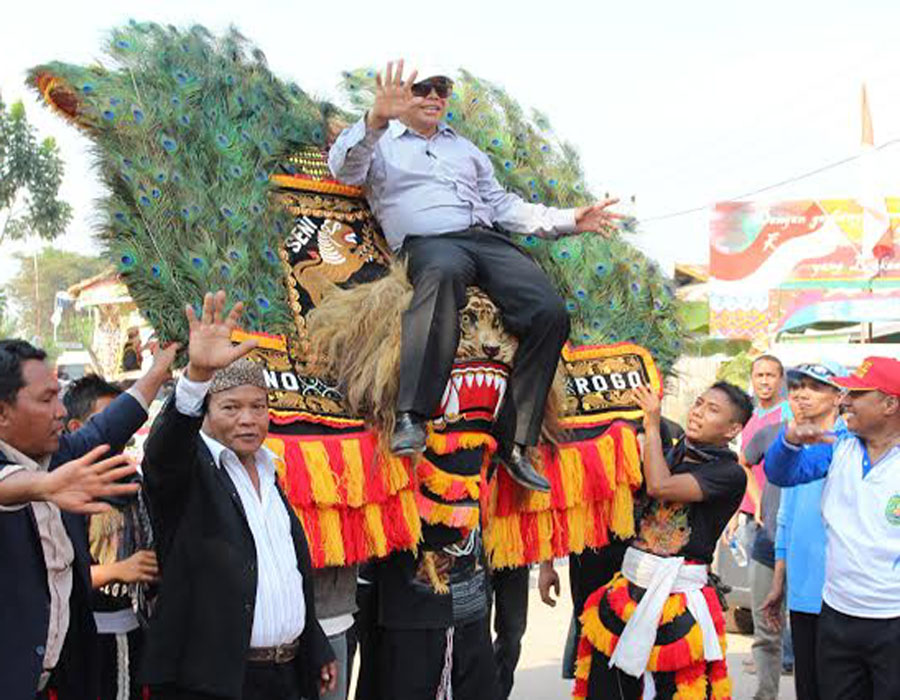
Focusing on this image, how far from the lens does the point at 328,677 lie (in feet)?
12.2

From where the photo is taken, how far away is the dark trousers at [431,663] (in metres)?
4.25

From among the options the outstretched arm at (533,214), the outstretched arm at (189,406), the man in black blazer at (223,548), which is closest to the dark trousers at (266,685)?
the man in black blazer at (223,548)

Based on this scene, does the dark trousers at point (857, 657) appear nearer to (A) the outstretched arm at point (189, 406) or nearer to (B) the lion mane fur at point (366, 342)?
(B) the lion mane fur at point (366, 342)

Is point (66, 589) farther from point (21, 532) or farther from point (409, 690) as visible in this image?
point (409, 690)

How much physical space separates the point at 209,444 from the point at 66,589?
621 millimetres

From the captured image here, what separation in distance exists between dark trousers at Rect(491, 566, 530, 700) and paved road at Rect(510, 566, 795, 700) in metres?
1.01

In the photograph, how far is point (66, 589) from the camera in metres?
3.08

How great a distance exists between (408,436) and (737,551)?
464 cm

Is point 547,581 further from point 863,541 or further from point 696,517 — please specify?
point 863,541

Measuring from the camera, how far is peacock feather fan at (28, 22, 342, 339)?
418 centimetres

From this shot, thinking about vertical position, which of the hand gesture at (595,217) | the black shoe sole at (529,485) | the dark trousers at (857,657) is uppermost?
the hand gesture at (595,217)

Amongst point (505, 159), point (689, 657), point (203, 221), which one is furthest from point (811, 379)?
point (203, 221)

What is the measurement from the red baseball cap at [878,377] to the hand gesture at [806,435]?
8.1 inches

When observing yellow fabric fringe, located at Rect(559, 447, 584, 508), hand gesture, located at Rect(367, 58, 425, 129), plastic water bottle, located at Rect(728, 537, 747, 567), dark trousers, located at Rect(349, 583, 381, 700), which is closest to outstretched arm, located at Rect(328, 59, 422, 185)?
hand gesture, located at Rect(367, 58, 425, 129)
